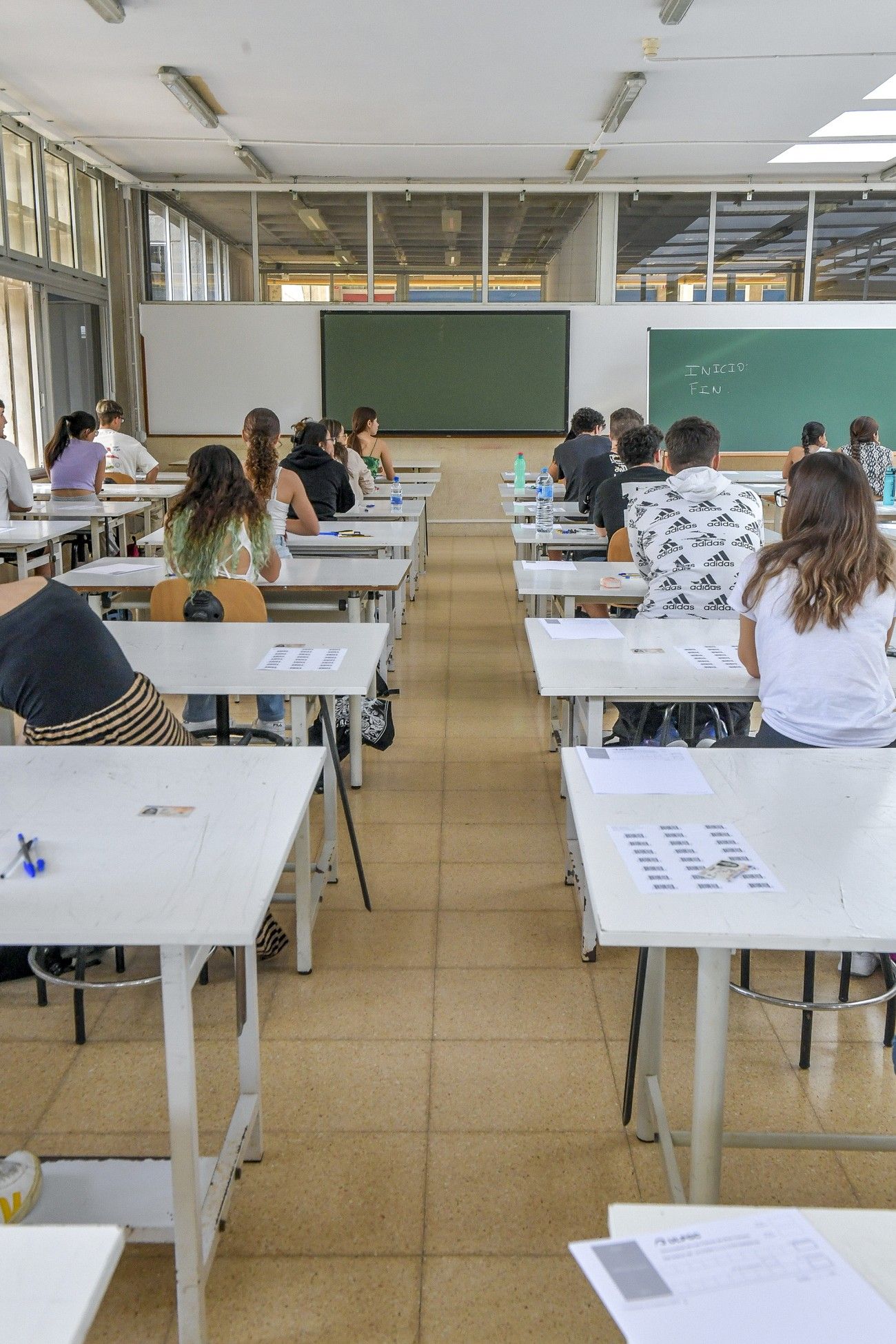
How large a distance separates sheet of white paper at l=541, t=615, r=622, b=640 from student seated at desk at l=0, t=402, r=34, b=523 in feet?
13.2

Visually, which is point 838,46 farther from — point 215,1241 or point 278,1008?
point 215,1241

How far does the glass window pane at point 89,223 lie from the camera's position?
10.3m

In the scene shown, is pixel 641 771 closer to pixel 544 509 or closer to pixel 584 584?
pixel 584 584

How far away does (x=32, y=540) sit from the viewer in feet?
18.5

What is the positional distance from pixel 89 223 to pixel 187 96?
3442 mm

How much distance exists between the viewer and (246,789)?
196 cm

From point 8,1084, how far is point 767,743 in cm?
184

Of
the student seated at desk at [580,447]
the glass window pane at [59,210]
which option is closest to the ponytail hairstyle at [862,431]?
the student seated at desk at [580,447]

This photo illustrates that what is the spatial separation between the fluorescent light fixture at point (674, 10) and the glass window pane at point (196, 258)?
21.4ft

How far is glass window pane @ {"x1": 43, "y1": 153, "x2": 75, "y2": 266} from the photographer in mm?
9484

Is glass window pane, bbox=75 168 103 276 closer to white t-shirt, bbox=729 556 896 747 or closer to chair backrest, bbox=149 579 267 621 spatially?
chair backrest, bbox=149 579 267 621

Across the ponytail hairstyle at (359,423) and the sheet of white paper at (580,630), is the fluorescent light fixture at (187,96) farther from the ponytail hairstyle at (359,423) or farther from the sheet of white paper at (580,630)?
the sheet of white paper at (580,630)

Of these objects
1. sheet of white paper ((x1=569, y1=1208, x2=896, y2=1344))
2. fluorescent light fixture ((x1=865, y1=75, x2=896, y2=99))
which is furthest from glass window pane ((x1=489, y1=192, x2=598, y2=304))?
sheet of white paper ((x1=569, y1=1208, x2=896, y2=1344))

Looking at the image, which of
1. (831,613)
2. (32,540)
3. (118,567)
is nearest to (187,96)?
(32,540)
